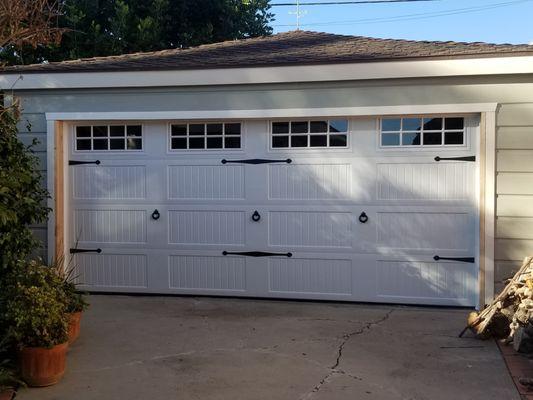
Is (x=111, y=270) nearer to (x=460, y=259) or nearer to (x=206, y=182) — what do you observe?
(x=206, y=182)

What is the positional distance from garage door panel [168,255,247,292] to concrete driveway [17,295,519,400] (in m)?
0.41

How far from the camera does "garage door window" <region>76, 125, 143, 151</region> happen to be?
24.1ft

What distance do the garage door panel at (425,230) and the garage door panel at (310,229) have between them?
1.37ft

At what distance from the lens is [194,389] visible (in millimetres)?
4242

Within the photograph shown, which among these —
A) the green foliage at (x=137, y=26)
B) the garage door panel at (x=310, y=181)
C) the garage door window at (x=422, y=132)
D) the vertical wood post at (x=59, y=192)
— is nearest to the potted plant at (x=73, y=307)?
the vertical wood post at (x=59, y=192)

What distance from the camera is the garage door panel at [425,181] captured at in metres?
6.62

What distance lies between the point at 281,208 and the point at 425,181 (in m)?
1.70

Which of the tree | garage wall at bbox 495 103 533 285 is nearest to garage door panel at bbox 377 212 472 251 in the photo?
garage wall at bbox 495 103 533 285

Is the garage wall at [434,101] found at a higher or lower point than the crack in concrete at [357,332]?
higher

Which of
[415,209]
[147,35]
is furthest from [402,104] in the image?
[147,35]

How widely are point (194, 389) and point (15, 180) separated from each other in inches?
94.6

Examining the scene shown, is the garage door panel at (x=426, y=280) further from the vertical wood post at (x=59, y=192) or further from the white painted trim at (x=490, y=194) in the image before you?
the vertical wood post at (x=59, y=192)

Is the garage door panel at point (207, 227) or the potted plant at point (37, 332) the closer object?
the potted plant at point (37, 332)

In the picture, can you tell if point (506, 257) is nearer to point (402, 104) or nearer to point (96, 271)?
point (402, 104)
